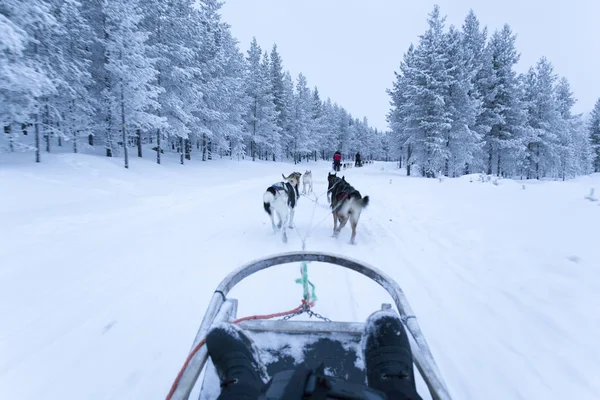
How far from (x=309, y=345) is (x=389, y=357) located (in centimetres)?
71

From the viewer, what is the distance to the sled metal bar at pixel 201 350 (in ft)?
4.32

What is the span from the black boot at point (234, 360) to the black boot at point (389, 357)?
701 millimetres

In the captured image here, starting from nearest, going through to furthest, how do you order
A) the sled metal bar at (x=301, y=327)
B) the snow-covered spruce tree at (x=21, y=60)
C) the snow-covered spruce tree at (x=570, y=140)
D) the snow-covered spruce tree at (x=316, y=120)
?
1. the sled metal bar at (x=301, y=327)
2. the snow-covered spruce tree at (x=21, y=60)
3. the snow-covered spruce tree at (x=570, y=140)
4. the snow-covered spruce tree at (x=316, y=120)

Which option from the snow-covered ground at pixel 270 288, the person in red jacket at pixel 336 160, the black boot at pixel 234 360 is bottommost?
the snow-covered ground at pixel 270 288

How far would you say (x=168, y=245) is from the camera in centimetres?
517

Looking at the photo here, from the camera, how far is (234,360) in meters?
1.64

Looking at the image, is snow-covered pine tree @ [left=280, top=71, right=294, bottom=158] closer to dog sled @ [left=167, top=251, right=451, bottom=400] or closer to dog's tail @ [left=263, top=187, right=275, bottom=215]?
dog's tail @ [left=263, top=187, right=275, bottom=215]

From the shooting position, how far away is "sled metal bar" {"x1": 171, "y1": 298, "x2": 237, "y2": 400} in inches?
51.9

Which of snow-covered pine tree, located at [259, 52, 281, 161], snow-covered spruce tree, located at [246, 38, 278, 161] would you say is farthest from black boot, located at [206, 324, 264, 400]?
snow-covered pine tree, located at [259, 52, 281, 161]

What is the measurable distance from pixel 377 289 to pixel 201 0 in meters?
29.2

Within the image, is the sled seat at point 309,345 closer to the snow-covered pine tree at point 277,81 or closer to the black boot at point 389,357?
the black boot at point 389,357

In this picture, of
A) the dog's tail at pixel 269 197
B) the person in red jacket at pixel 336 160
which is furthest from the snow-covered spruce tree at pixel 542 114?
the dog's tail at pixel 269 197

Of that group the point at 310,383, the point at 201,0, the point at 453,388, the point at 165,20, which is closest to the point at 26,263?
the point at 310,383

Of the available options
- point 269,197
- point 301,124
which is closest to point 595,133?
point 301,124
